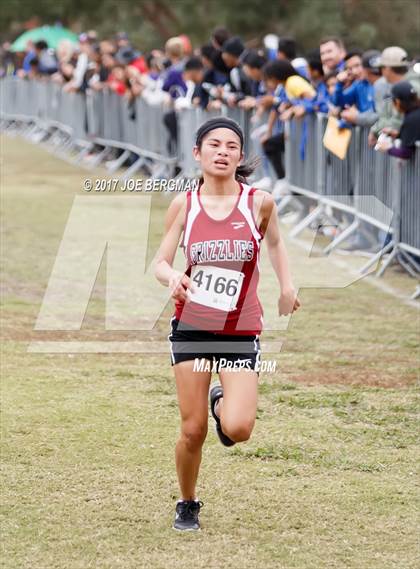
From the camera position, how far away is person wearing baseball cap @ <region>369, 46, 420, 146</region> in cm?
1159

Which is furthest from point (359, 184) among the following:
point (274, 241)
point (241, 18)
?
point (241, 18)

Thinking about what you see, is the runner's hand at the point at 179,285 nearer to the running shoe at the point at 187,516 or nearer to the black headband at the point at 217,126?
the black headband at the point at 217,126

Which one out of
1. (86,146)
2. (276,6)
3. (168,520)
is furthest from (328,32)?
(168,520)

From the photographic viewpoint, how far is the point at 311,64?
14547 millimetres

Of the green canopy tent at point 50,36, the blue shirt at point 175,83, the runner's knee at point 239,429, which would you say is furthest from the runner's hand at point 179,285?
the green canopy tent at point 50,36

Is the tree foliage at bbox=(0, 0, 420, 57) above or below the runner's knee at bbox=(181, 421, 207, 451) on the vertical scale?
below

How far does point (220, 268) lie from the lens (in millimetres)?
5441

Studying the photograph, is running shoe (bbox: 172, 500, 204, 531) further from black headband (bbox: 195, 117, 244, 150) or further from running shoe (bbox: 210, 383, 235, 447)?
black headband (bbox: 195, 117, 244, 150)

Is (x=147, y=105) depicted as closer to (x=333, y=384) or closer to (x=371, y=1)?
(x=333, y=384)

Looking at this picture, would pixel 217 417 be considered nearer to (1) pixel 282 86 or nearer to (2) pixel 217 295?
(2) pixel 217 295

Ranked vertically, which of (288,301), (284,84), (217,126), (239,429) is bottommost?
(284,84)

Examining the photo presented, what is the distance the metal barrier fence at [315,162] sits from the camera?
1171 centimetres

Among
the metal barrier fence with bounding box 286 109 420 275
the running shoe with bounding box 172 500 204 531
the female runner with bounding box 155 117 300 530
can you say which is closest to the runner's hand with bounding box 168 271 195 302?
the female runner with bounding box 155 117 300 530

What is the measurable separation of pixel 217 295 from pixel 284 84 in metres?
9.56
